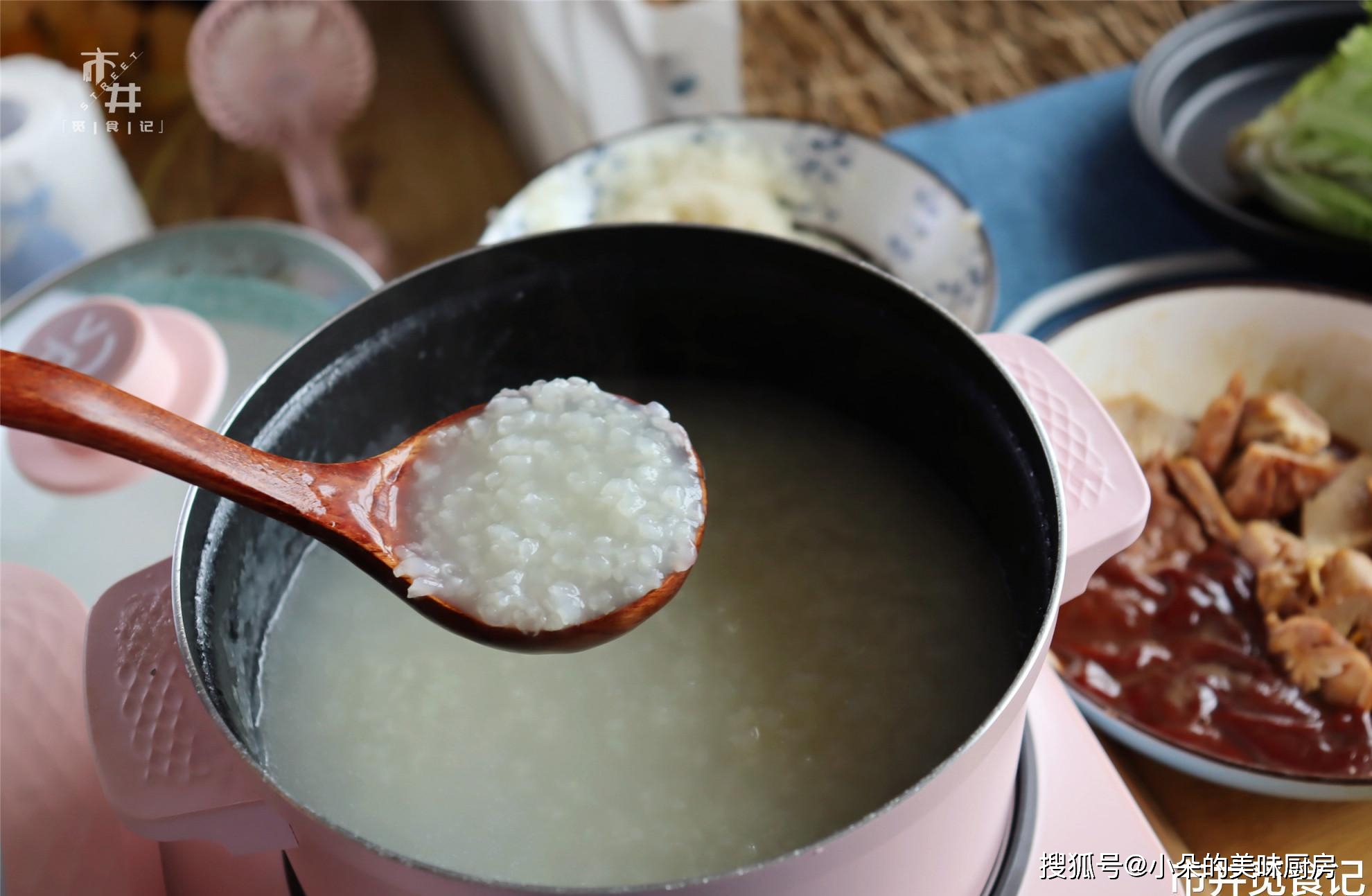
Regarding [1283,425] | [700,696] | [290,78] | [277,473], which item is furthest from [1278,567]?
[290,78]

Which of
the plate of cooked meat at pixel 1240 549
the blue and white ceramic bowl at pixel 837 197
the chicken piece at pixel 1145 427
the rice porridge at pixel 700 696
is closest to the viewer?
the rice porridge at pixel 700 696

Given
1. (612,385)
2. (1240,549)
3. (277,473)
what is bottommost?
(1240,549)

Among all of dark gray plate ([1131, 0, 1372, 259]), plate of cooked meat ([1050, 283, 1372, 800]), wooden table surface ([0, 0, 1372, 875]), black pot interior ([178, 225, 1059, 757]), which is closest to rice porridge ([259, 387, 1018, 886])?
black pot interior ([178, 225, 1059, 757])

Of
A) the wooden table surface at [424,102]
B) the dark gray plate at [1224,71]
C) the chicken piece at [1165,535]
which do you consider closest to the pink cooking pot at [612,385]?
the chicken piece at [1165,535]

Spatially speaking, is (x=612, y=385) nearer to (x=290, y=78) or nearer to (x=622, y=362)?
(x=622, y=362)

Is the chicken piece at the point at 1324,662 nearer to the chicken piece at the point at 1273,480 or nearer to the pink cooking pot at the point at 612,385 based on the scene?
the chicken piece at the point at 1273,480

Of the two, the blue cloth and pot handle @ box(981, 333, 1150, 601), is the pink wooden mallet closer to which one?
the blue cloth

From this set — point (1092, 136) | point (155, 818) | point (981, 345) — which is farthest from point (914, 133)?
point (155, 818)
